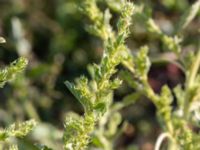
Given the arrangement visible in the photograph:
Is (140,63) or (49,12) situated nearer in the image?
(140,63)

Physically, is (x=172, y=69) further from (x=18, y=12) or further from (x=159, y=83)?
(x=18, y=12)

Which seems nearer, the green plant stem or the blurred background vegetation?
the green plant stem

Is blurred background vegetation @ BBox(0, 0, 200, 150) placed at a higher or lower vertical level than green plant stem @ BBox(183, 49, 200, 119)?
higher

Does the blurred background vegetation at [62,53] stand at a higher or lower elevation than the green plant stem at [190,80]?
higher

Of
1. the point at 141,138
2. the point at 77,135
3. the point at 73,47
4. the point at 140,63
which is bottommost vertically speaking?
the point at 77,135

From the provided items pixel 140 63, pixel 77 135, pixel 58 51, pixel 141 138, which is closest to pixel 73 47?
pixel 58 51

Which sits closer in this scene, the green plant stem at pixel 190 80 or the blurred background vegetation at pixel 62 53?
the green plant stem at pixel 190 80

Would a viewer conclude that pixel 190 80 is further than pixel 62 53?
No

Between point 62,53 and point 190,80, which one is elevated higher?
point 62,53
